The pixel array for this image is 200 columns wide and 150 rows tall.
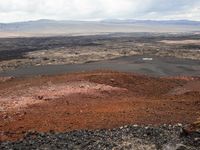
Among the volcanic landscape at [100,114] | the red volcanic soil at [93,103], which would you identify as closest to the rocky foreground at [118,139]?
the volcanic landscape at [100,114]

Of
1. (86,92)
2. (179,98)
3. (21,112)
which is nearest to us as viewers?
(21,112)

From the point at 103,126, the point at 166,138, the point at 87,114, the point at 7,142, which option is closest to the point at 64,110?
the point at 87,114

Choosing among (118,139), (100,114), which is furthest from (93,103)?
(118,139)

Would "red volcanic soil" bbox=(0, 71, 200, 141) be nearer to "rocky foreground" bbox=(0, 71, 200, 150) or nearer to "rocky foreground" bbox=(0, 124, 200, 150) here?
"rocky foreground" bbox=(0, 71, 200, 150)

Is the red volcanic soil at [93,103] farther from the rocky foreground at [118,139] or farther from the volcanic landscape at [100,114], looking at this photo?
the rocky foreground at [118,139]

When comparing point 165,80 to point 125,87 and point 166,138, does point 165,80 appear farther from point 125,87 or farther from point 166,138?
point 166,138

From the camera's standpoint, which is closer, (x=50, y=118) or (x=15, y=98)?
(x=50, y=118)
